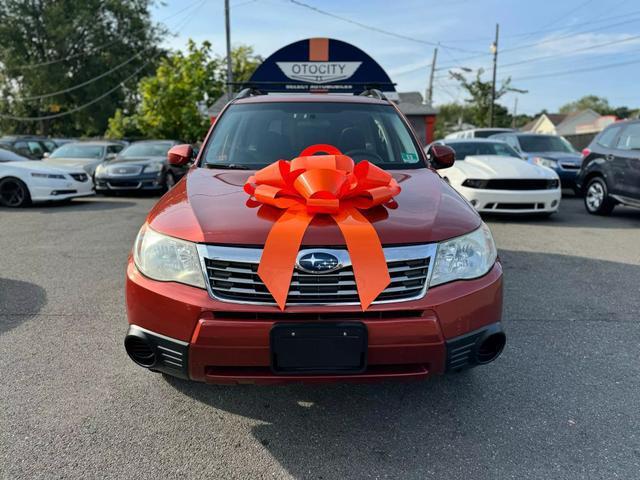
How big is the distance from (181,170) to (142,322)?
12.0 meters

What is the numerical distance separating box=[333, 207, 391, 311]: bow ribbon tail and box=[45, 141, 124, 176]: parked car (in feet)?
42.9

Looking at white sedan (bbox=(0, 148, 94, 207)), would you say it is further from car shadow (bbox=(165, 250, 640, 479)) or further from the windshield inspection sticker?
the windshield inspection sticker

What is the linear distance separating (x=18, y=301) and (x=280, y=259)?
3.29 metres

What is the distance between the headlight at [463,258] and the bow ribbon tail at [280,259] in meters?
0.62

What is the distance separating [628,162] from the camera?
820 centimetres

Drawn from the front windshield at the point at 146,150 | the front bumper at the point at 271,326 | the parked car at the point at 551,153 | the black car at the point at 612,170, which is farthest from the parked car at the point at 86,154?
the front bumper at the point at 271,326

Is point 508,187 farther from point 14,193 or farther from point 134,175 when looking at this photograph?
point 14,193

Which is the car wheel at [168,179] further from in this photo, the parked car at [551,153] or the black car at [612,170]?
the black car at [612,170]

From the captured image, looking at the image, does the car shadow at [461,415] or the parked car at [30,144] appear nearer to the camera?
the car shadow at [461,415]

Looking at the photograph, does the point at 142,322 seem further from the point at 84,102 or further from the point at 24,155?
the point at 84,102

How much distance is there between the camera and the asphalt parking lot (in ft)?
7.47

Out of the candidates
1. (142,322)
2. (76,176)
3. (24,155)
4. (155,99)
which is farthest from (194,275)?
(155,99)

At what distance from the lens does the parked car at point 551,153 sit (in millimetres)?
11562

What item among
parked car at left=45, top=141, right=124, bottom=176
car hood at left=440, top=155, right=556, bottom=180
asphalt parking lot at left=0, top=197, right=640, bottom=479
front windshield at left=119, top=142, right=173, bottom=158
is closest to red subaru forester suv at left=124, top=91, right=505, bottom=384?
asphalt parking lot at left=0, top=197, right=640, bottom=479
